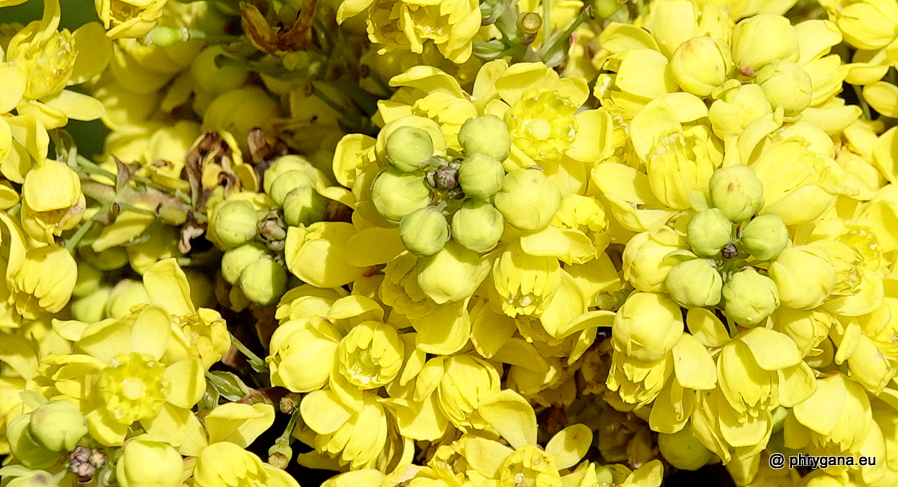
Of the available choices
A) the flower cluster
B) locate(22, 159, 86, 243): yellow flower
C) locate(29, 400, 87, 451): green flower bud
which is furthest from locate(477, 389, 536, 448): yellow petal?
locate(22, 159, 86, 243): yellow flower

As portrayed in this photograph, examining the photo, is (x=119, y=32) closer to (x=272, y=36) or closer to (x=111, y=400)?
(x=272, y=36)

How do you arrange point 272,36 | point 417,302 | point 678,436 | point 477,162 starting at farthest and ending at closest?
point 272,36, point 678,436, point 417,302, point 477,162

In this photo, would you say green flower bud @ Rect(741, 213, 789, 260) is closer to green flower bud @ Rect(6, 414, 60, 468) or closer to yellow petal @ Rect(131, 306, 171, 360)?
yellow petal @ Rect(131, 306, 171, 360)

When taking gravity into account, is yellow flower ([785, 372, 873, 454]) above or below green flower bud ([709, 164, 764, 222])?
below

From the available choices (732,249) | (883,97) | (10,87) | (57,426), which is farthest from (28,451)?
(883,97)

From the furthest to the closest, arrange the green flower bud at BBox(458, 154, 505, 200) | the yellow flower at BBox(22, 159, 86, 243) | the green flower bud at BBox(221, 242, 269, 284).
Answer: the green flower bud at BBox(221, 242, 269, 284) < the yellow flower at BBox(22, 159, 86, 243) < the green flower bud at BBox(458, 154, 505, 200)

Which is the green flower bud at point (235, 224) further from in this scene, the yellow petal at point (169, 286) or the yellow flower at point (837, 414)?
the yellow flower at point (837, 414)

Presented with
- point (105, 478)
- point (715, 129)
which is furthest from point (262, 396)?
point (715, 129)

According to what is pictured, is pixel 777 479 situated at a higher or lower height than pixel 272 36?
lower
